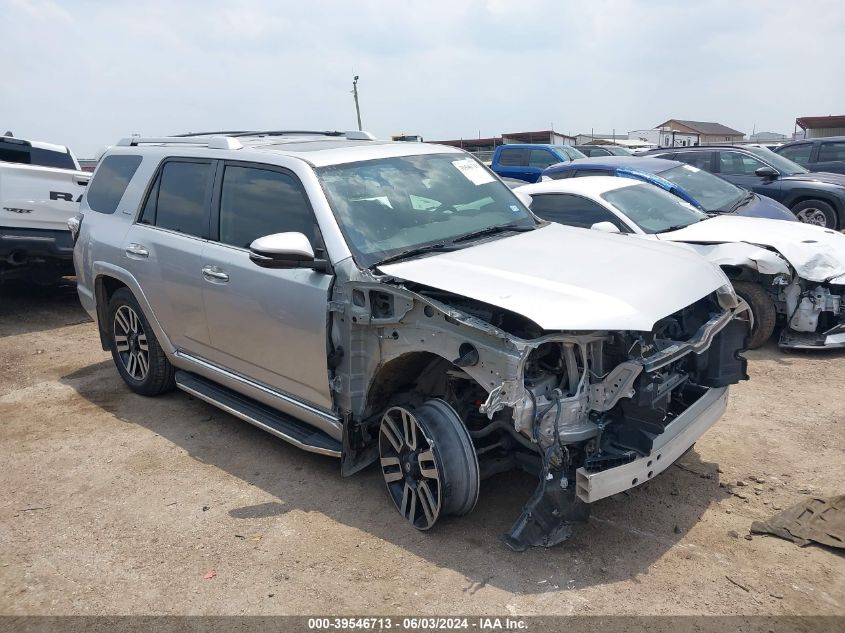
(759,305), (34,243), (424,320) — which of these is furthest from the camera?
(34,243)

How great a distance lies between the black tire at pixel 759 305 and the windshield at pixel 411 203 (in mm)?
2660

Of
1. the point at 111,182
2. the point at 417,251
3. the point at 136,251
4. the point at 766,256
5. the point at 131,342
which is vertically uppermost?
the point at 111,182

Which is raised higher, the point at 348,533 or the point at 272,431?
the point at 272,431

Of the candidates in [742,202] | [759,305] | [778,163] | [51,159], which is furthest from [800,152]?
[51,159]

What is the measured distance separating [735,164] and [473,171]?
8301 mm

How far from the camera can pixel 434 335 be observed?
3424 mm

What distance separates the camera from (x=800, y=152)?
48.2 feet

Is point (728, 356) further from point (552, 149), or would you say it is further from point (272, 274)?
point (552, 149)

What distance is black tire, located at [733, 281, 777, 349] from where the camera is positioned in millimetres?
6215

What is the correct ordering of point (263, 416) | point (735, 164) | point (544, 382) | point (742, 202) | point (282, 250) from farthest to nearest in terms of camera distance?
point (735, 164) < point (742, 202) < point (263, 416) < point (282, 250) < point (544, 382)

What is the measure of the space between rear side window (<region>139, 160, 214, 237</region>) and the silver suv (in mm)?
16

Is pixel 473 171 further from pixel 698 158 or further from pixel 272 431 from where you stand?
pixel 698 158

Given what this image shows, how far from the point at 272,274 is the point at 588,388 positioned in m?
1.94

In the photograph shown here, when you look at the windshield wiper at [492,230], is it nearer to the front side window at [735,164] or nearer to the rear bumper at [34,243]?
the rear bumper at [34,243]
